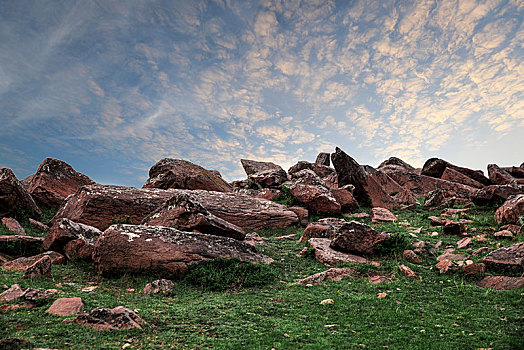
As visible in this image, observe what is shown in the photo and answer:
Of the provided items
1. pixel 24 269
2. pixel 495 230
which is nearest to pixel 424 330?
pixel 495 230

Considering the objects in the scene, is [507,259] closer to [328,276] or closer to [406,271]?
[406,271]

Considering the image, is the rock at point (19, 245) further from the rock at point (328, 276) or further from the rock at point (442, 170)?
the rock at point (442, 170)

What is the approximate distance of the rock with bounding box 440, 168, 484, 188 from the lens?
3400 cm

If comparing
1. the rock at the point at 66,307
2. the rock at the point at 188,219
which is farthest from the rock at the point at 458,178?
the rock at the point at 66,307

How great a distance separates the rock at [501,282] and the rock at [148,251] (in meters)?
9.46

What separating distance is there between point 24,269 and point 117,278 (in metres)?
3.34

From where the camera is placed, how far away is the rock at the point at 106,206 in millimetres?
17094

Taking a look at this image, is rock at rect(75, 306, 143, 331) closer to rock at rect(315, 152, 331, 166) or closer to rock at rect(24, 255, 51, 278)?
rock at rect(24, 255, 51, 278)

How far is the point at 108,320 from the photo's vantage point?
21.7 feet

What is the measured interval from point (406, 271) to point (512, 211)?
9.21 metres

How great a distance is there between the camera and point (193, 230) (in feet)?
45.3

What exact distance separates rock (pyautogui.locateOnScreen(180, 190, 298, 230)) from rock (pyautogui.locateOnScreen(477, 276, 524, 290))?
11.7 metres

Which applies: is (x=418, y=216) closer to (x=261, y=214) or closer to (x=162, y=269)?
(x=261, y=214)

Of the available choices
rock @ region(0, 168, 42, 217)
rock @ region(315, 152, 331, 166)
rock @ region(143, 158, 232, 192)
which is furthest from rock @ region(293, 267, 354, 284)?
rock @ region(315, 152, 331, 166)
